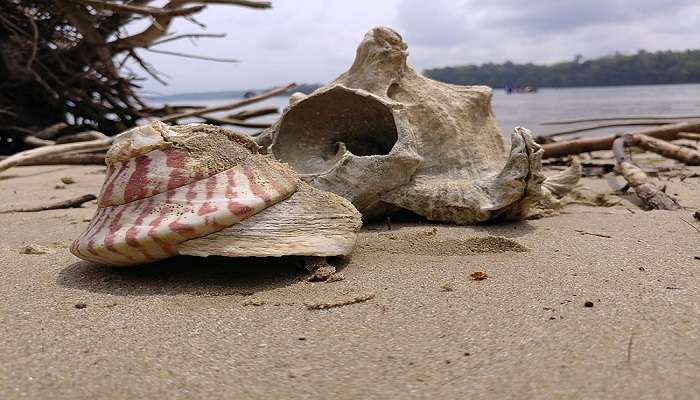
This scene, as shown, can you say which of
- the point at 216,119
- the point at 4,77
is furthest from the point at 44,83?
the point at 216,119

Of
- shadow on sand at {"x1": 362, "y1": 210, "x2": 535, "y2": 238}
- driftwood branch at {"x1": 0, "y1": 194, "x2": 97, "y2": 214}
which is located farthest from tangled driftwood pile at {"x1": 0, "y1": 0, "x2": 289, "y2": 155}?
shadow on sand at {"x1": 362, "y1": 210, "x2": 535, "y2": 238}

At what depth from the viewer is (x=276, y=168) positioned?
2.35m

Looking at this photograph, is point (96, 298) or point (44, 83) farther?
point (44, 83)

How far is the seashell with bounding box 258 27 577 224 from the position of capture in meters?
2.85

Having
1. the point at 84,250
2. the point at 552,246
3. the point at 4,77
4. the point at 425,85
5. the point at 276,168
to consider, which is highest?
the point at 4,77

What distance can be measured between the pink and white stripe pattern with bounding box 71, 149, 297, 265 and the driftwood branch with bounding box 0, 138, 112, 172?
3.03 metres

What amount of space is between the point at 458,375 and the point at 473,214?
158 cm

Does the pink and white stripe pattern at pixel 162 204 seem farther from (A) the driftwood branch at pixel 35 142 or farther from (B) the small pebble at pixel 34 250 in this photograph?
(A) the driftwood branch at pixel 35 142

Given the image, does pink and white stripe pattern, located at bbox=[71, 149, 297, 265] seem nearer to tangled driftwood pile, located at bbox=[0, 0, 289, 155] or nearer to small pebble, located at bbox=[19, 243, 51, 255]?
small pebble, located at bbox=[19, 243, 51, 255]

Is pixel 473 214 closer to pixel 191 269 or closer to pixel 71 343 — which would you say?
pixel 191 269

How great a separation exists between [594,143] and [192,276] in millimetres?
4202

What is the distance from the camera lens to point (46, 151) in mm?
5043

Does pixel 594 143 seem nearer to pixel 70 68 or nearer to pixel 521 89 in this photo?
pixel 70 68

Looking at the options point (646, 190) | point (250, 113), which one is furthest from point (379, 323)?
point (250, 113)
